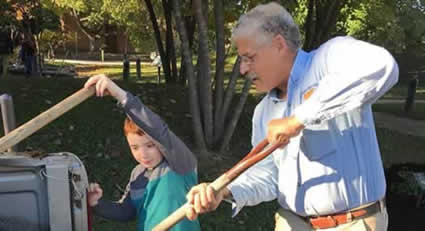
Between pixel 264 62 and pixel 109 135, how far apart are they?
531 cm

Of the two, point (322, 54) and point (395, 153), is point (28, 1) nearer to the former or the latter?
point (395, 153)

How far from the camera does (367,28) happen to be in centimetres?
1480

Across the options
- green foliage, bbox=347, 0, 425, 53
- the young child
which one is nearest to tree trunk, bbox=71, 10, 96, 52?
green foliage, bbox=347, 0, 425, 53

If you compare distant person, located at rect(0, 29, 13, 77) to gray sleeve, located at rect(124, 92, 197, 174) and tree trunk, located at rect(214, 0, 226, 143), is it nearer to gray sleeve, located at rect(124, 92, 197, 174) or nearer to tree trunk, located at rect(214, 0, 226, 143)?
tree trunk, located at rect(214, 0, 226, 143)

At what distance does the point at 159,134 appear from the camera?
112 inches

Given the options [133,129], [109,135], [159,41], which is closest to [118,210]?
[133,129]

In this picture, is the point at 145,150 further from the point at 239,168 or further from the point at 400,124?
the point at 400,124

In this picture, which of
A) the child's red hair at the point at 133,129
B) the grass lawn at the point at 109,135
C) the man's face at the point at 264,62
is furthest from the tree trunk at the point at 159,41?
the man's face at the point at 264,62

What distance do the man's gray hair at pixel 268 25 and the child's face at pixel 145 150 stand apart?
0.75 meters

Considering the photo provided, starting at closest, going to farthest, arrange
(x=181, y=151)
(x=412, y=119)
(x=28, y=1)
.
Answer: (x=181, y=151) < (x=412, y=119) < (x=28, y=1)

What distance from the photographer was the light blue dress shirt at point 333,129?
222 centimetres

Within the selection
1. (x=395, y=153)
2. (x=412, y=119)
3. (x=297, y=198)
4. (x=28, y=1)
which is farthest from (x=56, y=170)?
(x=28, y=1)

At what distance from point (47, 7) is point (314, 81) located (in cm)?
2077

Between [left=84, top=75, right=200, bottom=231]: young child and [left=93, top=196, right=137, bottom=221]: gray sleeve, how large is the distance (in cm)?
1
